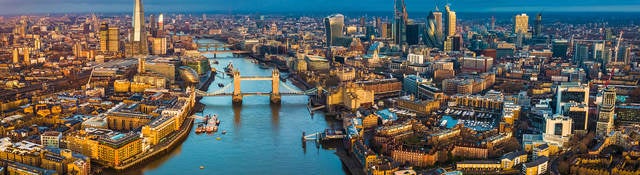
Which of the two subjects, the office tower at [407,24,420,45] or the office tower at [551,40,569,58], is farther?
the office tower at [407,24,420,45]

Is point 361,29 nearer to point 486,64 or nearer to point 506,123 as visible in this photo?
point 486,64

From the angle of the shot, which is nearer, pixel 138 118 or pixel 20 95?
pixel 138 118

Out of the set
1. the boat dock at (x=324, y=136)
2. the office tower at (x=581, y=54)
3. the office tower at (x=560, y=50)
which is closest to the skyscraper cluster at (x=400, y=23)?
the office tower at (x=560, y=50)

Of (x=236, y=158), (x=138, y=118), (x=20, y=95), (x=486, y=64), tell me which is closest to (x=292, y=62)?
(x=486, y=64)

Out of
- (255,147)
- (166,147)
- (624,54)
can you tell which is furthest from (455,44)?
(166,147)

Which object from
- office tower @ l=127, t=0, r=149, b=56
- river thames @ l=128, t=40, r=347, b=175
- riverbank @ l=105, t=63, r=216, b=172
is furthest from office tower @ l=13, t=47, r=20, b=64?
riverbank @ l=105, t=63, r=216, b=172

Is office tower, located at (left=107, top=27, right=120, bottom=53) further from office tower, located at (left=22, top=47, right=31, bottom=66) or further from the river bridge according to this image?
office tower, located at (left=22, top=47, right=31, bottom=66)

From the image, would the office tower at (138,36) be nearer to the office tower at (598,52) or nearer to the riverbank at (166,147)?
the riverbank at (166,147)
